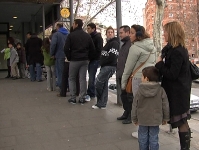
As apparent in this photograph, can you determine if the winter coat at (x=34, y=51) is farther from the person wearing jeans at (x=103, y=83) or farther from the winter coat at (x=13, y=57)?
the person wearing jeans at (x=103, y=83)

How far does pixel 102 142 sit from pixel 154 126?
107 centimetres

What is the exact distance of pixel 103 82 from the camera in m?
6.50

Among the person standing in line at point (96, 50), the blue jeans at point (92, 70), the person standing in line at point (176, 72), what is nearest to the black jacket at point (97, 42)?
the person standing in line at point (96, 50)

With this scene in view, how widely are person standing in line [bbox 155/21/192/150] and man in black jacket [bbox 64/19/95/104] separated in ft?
10.4

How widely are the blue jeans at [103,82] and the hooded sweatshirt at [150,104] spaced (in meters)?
2.59

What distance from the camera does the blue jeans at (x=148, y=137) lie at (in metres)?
3.90

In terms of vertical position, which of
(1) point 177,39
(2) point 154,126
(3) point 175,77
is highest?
(1) point 177,39

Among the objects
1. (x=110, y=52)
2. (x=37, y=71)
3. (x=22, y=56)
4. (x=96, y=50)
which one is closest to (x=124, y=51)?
(x=110, y=52)

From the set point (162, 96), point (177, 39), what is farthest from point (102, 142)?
point (177, 39)

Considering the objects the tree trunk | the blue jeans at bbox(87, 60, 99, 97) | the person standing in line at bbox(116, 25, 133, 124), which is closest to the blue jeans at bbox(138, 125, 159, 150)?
the person standing in line at bbox(116, 25, 133, 124)

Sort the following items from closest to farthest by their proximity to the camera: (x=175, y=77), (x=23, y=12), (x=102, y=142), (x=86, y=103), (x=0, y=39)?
(x=175, y=77)
(x=102, y=142)
(x=86, y=103)
(x=23, y=12)
(x=0, y=39)

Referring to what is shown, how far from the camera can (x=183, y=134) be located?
4.01m

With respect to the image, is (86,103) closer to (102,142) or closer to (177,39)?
(102,142)

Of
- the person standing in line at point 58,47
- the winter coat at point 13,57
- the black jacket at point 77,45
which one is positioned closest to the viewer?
the black jacket at point 77,45
